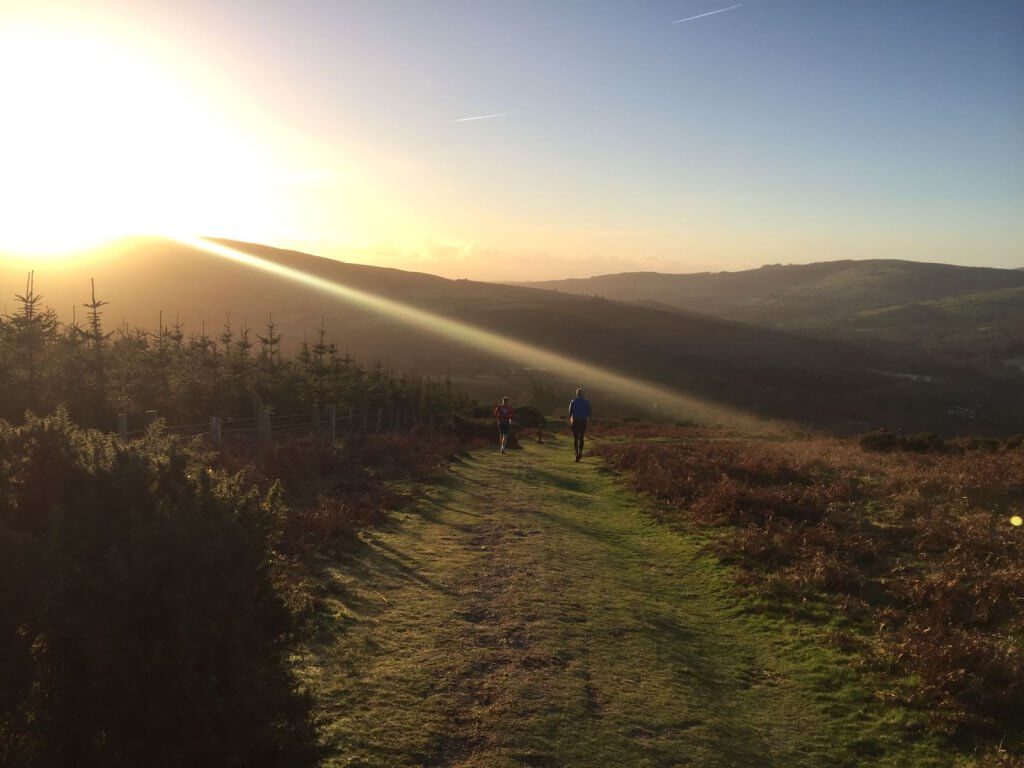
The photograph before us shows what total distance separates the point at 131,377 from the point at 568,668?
66.2 feet

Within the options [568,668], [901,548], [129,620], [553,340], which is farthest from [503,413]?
[553,340]

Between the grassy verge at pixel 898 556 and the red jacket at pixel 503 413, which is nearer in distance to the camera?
the grassy verge at pixel 898 556

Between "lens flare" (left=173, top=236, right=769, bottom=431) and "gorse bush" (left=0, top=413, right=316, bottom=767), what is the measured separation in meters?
49.4

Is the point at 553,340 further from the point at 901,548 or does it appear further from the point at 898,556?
the point at 898,556

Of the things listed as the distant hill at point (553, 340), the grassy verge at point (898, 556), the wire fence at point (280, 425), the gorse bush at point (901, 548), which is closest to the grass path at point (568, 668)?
the grassy verge at point (898, 556)

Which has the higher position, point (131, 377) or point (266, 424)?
point (131, 377)

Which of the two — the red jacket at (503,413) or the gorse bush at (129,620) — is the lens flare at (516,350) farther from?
the gorse bush at (129,620)

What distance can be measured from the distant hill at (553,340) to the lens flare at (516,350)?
2.62 metres

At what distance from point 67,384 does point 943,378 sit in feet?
382

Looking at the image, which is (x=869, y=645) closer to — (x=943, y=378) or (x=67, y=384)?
(x=67, y=384)

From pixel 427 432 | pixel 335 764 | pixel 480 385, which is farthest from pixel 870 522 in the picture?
pixel 480 385

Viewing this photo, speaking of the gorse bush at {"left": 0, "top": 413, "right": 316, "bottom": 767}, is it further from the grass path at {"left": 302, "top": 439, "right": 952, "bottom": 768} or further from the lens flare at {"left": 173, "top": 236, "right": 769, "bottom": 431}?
the lens flare at {"left": 173, "top": 236, "right": 769, "bottom": 431}

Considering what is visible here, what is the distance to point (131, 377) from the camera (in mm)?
21406

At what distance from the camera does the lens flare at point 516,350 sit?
230 feet
